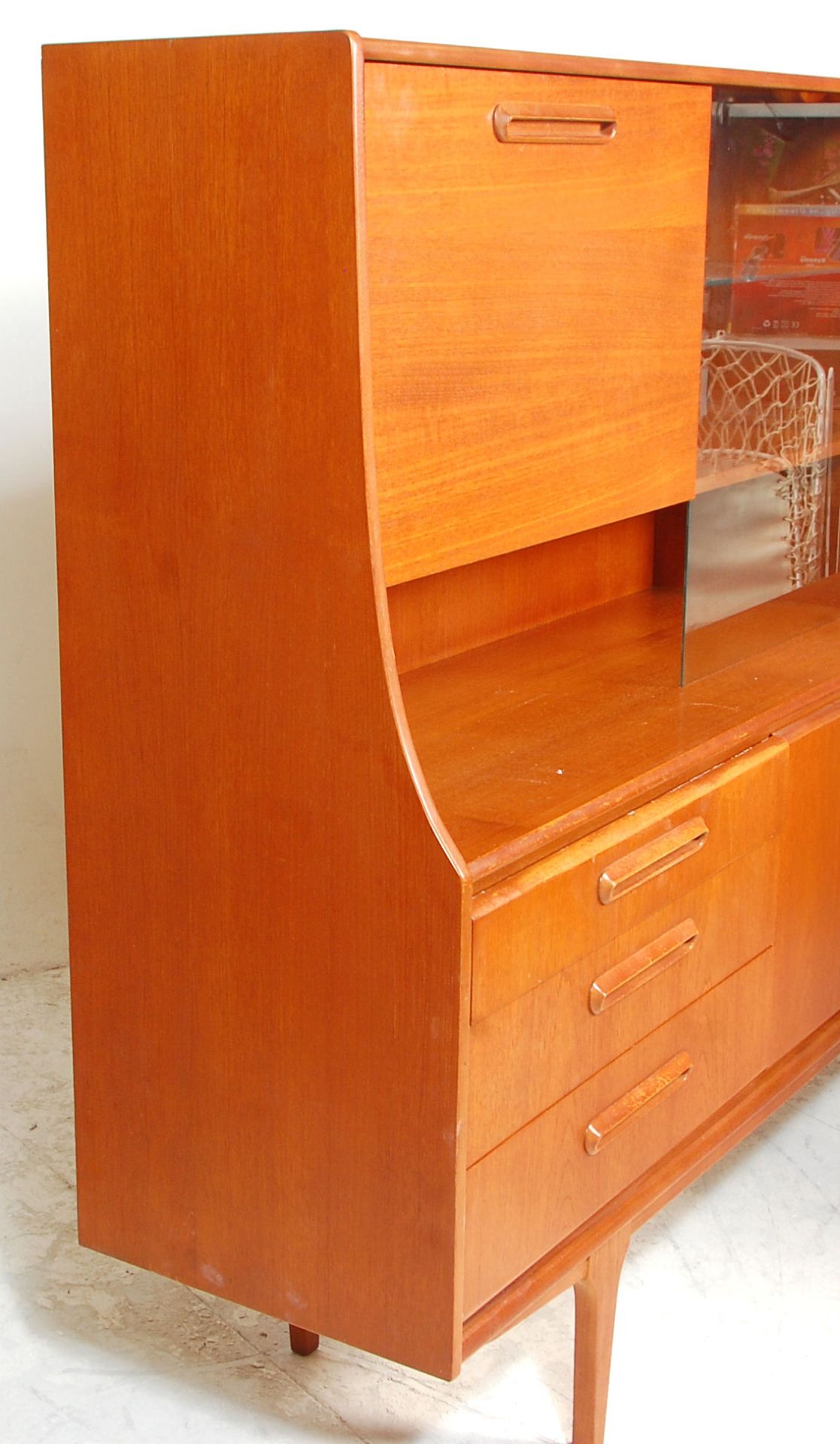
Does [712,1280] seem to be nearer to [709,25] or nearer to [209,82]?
[209,82]

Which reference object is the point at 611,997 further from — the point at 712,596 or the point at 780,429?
the point at 780,429

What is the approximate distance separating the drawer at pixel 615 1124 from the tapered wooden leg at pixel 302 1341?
439 mm

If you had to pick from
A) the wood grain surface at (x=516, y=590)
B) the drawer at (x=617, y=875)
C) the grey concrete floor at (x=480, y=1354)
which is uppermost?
the wood grain surface at (x=516, y=590)

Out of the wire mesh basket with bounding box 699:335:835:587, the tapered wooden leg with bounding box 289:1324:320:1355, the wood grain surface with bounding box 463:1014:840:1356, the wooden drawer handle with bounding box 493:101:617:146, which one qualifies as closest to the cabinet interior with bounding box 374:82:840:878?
the wire mesh basket with bounding box 699:335:835:587

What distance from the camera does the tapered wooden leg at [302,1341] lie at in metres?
2.07

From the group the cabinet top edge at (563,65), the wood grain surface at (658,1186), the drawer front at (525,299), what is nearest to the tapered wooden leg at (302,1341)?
the wood grain surface at (658,1186)

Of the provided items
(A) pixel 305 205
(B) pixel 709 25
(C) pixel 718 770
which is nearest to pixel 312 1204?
(C) pixel 718 770

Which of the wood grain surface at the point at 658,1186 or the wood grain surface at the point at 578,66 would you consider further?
the wood grain surface at the point at 658,1186

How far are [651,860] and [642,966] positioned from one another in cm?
12

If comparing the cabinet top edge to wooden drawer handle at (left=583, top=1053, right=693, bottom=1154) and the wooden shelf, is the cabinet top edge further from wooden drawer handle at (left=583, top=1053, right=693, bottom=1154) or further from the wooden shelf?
wooden drawer handle at (left=583, top=1053, right=693, bottom=1154)

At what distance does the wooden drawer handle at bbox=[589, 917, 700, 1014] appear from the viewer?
1.78m

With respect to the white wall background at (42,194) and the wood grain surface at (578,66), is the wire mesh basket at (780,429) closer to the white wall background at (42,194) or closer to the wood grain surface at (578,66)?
the wood grain surface at (578,66)

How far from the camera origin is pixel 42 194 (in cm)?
292

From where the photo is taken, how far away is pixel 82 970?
1.83 metres
